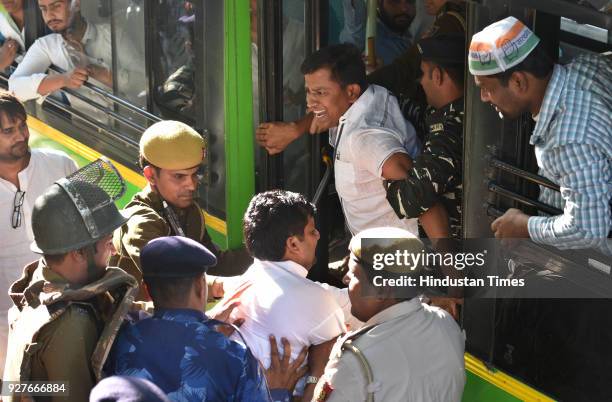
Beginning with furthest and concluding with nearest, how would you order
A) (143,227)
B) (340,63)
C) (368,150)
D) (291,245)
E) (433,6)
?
(433,6), (340,63), (368,150), (143,227), (291,245)

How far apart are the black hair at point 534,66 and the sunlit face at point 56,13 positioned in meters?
2.92

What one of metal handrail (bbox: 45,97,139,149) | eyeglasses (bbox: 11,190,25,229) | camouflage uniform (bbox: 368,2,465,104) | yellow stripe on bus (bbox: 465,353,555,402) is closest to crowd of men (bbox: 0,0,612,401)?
camouflage uniform (bbox: 368,2,465,104)

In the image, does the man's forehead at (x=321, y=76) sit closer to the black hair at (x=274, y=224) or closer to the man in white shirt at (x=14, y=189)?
the black hair at (x=274, y=224)

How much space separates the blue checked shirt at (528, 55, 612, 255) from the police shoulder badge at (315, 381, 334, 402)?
83 cm

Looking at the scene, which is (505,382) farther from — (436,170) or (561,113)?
(561,113)

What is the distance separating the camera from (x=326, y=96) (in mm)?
4160

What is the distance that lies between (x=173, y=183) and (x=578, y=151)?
1.58 meters

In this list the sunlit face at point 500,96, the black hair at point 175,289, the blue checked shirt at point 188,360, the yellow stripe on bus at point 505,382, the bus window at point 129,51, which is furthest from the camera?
the bus window at point 129,51

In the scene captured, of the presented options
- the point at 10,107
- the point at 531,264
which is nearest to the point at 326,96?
the point at 531,264

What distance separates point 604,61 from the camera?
128 inches

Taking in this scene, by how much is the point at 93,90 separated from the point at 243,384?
2.89 m

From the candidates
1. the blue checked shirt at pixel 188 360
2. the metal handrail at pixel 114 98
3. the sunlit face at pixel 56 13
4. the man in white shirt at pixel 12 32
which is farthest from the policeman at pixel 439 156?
the man in white shirt at pixel 12 32

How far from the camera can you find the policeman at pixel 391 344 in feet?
9.73

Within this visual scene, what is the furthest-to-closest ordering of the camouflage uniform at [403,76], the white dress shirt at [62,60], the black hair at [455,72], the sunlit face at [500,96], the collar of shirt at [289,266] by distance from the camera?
the white dress shirt at [62,60], the camouflage uniform at [403,76], the black hair at [455,72], the collar of shirt at [289,266], the sunlit face at [500,96]
